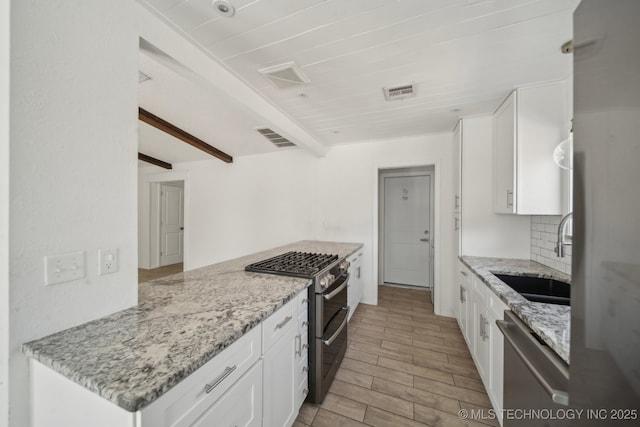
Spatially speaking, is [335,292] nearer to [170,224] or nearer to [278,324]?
[278,324]

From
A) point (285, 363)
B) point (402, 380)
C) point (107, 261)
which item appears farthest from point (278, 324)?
point (402, 380)

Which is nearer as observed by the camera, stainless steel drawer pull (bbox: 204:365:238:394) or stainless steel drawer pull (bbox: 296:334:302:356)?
stainless steel drawer pull (bbox: 204:365:238:394)

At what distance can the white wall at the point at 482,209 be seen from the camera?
2.46 meters

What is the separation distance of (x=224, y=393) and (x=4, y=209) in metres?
0.98

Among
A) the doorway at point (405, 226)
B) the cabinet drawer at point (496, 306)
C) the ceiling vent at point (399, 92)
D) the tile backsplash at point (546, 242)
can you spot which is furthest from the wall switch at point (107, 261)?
the doorway at point (405, 226)

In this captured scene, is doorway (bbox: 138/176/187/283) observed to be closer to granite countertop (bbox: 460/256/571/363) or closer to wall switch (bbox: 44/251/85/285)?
wall switch (bbox: 44/251/85/285)

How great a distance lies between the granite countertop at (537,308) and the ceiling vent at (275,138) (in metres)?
2.78

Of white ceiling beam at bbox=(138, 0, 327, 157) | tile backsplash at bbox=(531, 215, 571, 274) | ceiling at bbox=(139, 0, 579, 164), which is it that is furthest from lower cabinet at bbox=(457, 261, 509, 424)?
white ceiling beam at bbox=(138, 0, 327, 157)

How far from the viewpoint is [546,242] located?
211 centimetres

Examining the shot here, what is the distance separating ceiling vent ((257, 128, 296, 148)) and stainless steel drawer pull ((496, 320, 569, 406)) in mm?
2964

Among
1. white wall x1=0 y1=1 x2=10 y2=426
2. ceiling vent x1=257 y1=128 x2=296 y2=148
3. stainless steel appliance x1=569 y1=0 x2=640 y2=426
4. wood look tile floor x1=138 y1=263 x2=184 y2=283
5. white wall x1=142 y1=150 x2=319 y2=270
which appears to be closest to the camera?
stainless steel appliance x1=569 y1=0 x2=640 y2=426

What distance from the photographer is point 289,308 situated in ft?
4.38

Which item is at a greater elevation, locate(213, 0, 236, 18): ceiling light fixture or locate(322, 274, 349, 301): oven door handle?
locate(213, 0, 236, 18): ceiling light fixture

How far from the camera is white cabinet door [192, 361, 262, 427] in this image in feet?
2.67
